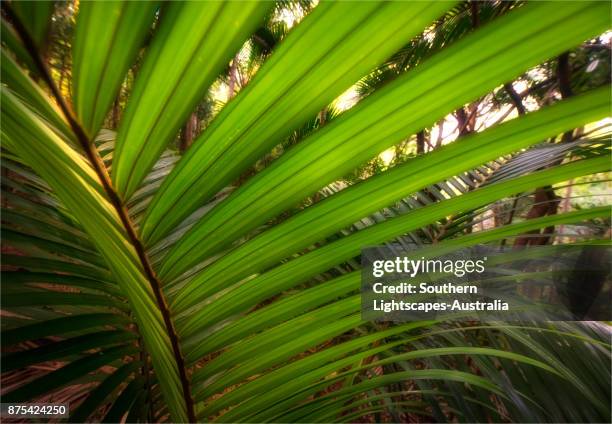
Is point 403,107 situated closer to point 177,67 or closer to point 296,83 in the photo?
point 296,83

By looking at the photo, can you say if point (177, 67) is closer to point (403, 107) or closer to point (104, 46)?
point (104, 46)

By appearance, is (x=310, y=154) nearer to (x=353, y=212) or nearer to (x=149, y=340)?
(x=353, y=212)

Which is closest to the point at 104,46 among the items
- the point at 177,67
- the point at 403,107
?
the point at 177,67

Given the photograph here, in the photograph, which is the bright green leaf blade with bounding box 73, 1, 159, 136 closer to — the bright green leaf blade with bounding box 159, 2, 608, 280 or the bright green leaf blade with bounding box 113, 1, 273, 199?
the bright green leaf blade with bounding box 113, 1, 273, 199

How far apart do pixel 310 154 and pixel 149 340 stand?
35cm

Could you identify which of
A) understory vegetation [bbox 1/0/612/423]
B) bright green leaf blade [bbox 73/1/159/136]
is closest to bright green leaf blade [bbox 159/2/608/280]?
understory vegetation [bbox 1/0/612/423]

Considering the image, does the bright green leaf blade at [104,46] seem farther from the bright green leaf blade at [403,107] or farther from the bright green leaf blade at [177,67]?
the bright green leaf blade at [403,107]

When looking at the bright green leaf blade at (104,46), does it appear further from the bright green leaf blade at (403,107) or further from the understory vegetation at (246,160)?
the bright green leaf blade at (403,107)

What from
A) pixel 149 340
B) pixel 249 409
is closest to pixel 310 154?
pixel 149 340

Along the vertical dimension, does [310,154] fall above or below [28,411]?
above

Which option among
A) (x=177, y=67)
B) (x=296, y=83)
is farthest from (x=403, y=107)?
(x=177, y=67)

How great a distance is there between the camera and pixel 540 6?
203 millimetres

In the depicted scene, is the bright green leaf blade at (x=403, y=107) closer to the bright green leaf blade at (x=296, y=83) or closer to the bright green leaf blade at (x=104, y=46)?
the bright green leaf blade at (x=296, y=83)

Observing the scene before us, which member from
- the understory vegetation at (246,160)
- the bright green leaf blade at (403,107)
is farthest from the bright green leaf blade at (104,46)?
the bright green leaf blade at (403,107)
